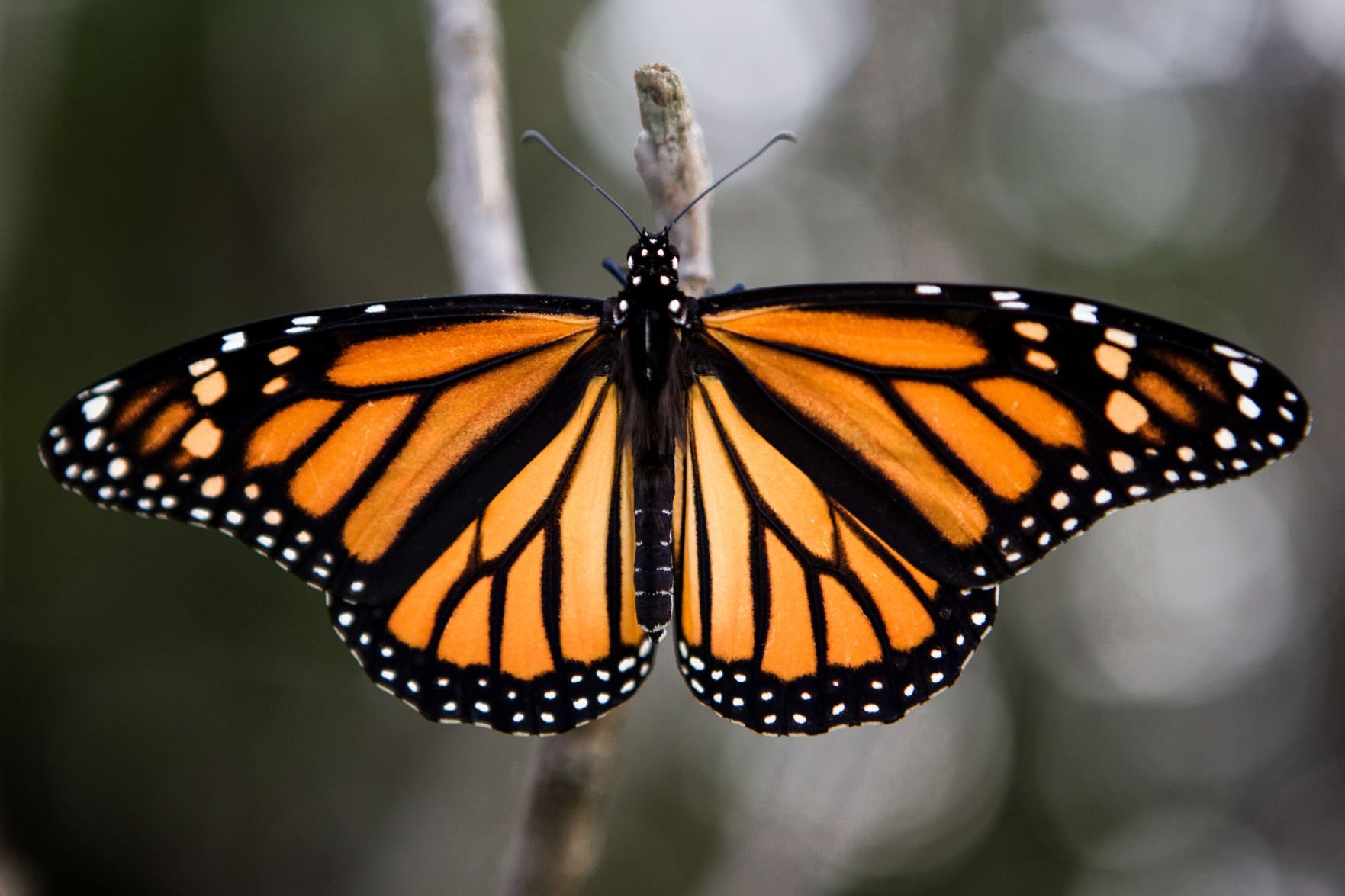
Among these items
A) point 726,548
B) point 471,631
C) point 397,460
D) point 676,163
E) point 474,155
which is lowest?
point 471,631

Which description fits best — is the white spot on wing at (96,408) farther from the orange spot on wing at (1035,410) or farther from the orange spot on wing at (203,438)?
the orange spot on wing at (1035,410)

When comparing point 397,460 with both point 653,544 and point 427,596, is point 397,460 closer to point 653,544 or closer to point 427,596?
point 427,596

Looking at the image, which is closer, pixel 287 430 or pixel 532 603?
pixel 287 430

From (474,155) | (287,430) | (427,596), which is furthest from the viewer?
(474,155)

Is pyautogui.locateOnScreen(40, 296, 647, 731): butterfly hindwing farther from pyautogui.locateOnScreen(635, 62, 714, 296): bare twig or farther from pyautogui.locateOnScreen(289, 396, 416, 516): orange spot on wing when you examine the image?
pyautogui.locateOnScreen(635, 62, 714, 296): bare twig

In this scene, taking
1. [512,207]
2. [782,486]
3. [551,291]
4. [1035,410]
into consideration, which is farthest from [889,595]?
[551,291]

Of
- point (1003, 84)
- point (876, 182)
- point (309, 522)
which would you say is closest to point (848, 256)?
point (1003, 84)
